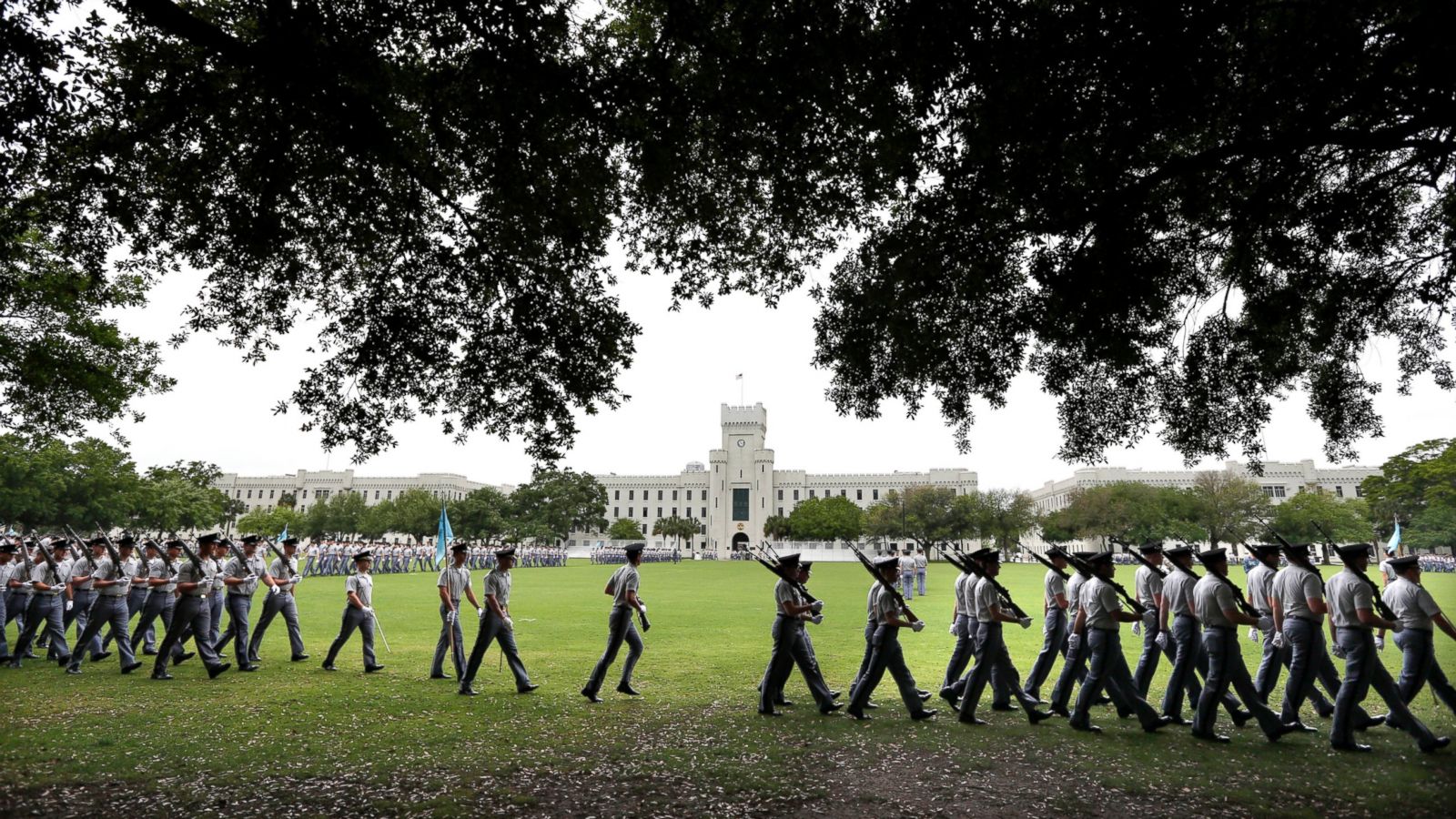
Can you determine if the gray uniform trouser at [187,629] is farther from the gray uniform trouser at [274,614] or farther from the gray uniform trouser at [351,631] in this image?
the gray uniform trouser at [351,631]

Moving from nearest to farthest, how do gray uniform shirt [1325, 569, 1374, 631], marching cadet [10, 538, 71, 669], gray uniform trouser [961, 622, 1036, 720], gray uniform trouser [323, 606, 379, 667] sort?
gray uniform shirt [1325, 569, 1374, 631]
gray uniform trouser [961, 622, 1036, 720]
gray uniform trouser [323, 606, 379, 667]
marching cadet [10, 538, 71, 669]

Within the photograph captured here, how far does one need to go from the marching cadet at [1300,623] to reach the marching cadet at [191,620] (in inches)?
514

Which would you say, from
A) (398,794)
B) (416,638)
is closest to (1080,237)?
(398,794)

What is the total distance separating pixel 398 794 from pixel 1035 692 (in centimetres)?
711

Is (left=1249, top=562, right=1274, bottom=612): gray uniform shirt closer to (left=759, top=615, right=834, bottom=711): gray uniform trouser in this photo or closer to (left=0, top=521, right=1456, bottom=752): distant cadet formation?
(left=0, top=521, right=1456, bottom=752): distant cadet formation

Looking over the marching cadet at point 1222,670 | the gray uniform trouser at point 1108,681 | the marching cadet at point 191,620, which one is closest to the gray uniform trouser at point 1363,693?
the marching cadet at point 1222,670

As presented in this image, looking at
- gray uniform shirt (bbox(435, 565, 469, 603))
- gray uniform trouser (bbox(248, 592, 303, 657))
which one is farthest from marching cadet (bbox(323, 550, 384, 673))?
gray uniform shirt (bbox(435, 565, 469, 603))

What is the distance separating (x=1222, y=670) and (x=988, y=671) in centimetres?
219

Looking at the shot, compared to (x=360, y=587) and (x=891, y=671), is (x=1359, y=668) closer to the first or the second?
(x=891, y=671)

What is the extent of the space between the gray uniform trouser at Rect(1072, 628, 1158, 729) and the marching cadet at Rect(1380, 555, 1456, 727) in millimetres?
2195

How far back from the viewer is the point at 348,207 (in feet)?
25.3

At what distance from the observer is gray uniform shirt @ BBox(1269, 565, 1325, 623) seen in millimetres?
7527

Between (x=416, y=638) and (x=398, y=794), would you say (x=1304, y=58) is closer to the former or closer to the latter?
(x=398, y=794)

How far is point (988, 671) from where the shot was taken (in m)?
8.25
